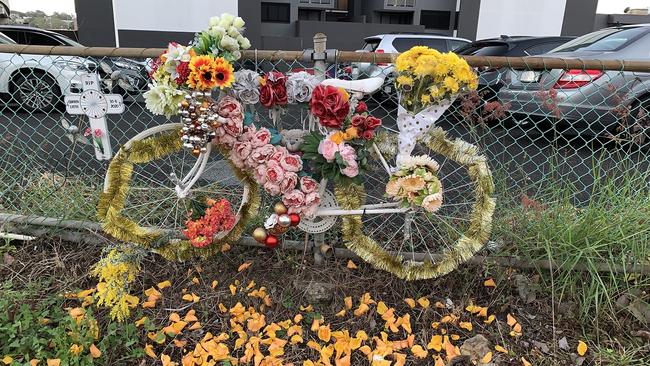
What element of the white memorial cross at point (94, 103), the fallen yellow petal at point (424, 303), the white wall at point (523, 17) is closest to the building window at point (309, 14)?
the white wall at point (523, 17)

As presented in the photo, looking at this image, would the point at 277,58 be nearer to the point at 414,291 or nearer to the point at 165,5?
the point at 414,291

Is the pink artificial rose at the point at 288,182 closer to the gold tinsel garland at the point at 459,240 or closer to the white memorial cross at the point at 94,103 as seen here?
the gold tinsel garland at the point at 459,240

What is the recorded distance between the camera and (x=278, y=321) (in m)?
2.14

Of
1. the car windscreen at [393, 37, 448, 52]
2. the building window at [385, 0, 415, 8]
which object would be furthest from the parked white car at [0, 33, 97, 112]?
the building window at [385, 0, 415, 8]

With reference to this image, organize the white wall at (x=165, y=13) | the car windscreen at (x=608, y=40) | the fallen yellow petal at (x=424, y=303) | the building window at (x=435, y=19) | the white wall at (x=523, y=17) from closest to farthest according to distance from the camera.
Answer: the fallen yellow petal at (x=424, y=303) → the car windscreen at (x=608, y=40) → the white wall at (x=165, y=13) → the white wall at (x=523, y=17) → the building window at (x=435, y=19)

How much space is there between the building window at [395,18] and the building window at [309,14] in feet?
8.10

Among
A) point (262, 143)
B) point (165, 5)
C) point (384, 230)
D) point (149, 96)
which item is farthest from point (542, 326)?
point (165, 5)

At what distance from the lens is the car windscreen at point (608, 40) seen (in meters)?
4.76

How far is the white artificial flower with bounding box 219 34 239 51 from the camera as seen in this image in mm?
1954

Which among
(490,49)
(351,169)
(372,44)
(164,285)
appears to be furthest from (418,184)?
(372,44)

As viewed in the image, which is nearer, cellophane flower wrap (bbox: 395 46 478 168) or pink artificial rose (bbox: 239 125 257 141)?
cellophane flower wrap (bbox: 395 46 478 168)

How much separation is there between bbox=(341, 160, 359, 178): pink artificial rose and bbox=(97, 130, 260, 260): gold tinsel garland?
0.52 m

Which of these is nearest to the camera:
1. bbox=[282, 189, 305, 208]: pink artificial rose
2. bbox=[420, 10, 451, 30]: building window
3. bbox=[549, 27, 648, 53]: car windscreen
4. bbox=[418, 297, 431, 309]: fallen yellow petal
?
bbox=[282, 189, 305, 208]: pink artificial rose

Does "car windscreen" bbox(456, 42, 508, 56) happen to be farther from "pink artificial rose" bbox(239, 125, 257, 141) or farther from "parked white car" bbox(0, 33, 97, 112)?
"pink artificial rose" bbox(239, 125, 257, 141)
